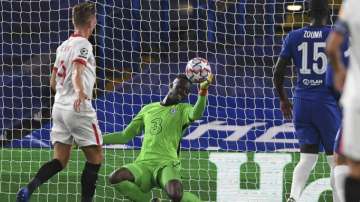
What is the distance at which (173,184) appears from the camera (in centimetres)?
591

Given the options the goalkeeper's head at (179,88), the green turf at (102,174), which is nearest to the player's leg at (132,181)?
the goalkeeper's head at (179,88)

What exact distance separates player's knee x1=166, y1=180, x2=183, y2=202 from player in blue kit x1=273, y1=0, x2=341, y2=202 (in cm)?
77

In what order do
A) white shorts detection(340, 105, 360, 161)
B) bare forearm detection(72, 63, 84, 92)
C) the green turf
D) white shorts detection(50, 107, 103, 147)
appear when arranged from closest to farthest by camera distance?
1. white shorts detection(340, 105, 360, 161)
2. bare forearm detection(72, 63, 84, 92)
3. white shorts detection(50, 107, 103, 147)
4. the green turf

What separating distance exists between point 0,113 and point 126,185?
207 inches

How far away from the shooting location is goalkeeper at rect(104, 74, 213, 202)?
6.05 metres

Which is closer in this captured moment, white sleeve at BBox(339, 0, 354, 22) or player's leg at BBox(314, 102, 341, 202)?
white sleeve at BBox(339, 0, 354, 22)

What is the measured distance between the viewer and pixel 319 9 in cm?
584

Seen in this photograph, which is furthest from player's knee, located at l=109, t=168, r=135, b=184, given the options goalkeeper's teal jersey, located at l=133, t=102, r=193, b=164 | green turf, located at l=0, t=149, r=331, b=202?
green turf, located at l=0, t=149, r=331, b=202

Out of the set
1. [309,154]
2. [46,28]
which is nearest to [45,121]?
[46,28]

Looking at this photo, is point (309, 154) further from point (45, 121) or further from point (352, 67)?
point (45, 121)

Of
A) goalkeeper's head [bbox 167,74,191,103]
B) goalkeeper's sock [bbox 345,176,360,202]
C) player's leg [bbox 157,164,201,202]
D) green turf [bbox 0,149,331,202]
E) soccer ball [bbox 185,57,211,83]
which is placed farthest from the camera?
green turf [bbox 0,149,331,202]

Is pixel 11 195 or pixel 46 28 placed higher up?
pixel 46 28

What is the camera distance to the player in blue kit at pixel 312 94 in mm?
5801

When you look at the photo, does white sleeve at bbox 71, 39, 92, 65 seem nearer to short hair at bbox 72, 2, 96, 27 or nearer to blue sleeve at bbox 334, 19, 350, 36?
short hair at bbox 72, 2, 96, 27
